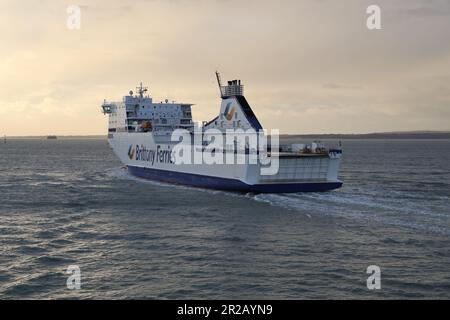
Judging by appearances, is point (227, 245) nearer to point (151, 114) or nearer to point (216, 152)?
point (216, 152)

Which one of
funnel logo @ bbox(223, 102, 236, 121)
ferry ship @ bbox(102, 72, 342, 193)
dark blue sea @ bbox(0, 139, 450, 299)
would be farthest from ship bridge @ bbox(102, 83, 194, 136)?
dark blue sea @ bbox(0, 139, 450, 299)

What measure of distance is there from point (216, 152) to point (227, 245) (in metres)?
16.8

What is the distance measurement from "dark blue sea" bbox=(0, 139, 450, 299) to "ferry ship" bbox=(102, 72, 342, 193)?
169 centimetres

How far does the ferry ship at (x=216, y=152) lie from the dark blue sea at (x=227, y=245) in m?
1.69

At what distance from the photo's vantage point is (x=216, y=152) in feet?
118

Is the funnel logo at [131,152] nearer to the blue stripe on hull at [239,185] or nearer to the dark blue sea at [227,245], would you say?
the blue stripe on hull at [239,185]

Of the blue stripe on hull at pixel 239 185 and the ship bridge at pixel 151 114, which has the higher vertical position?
the ship bridge at pixel 151 114

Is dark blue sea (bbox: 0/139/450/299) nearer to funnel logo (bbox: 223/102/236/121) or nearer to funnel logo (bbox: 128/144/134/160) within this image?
funnel logo (bbox: 223/102/236/121)

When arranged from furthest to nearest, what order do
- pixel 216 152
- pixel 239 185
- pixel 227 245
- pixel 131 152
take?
1. pixel 131 152
2. pixel 216 152
3. pixel 239 185
4. pixel 227 245

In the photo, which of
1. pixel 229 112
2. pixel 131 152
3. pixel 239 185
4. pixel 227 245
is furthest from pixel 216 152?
pixel 131 152

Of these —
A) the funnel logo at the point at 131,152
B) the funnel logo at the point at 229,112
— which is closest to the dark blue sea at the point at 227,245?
the funnel logo at the point at 229,112

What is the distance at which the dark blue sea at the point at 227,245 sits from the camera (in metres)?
14.5

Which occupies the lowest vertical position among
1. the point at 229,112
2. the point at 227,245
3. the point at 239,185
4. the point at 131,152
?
the point at 227,245
